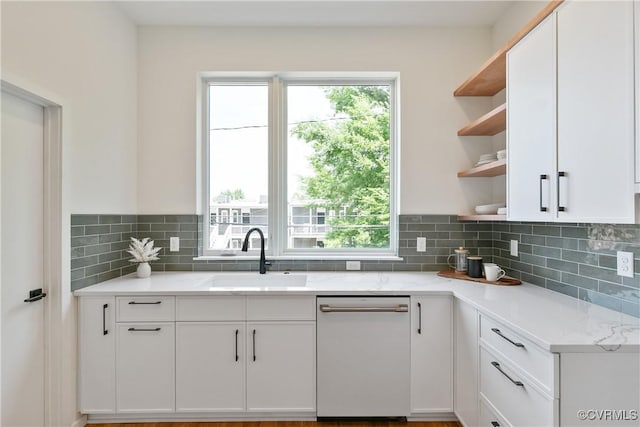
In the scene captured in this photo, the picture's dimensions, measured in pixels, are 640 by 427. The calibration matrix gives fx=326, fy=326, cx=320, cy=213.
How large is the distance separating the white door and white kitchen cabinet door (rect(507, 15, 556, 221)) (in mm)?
2657

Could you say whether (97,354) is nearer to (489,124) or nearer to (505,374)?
(505,374)

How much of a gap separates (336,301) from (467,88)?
186 cm

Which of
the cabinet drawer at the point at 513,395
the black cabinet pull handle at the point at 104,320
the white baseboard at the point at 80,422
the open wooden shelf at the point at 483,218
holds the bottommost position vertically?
the white baseboard at the point at 80,422

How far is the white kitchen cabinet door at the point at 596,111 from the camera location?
1.20 meters

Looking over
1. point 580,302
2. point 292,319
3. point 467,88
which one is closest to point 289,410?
point 292,319

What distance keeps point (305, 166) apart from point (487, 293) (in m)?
1.66

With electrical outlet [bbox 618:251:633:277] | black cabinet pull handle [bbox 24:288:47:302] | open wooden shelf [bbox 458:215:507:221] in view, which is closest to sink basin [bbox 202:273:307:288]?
black cabinet pull handle [bbox 24:288:47:302]

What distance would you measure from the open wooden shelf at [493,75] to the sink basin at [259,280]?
190cm

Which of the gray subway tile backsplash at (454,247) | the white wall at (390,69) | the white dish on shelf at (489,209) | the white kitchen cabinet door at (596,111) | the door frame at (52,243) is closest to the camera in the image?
the white kitchen cabinet door at (596,111)

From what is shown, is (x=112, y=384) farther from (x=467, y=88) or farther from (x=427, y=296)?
(x=467, y=88)

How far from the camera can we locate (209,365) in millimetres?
2035

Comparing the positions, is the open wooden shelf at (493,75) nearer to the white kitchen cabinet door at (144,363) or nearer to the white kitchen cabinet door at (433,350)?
the white kitchen cabinet door at (433,350)

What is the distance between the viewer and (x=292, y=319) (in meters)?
2.04

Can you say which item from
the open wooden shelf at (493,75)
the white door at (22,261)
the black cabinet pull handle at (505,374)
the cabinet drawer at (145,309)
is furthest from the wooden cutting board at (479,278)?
the white door at (22,261)
